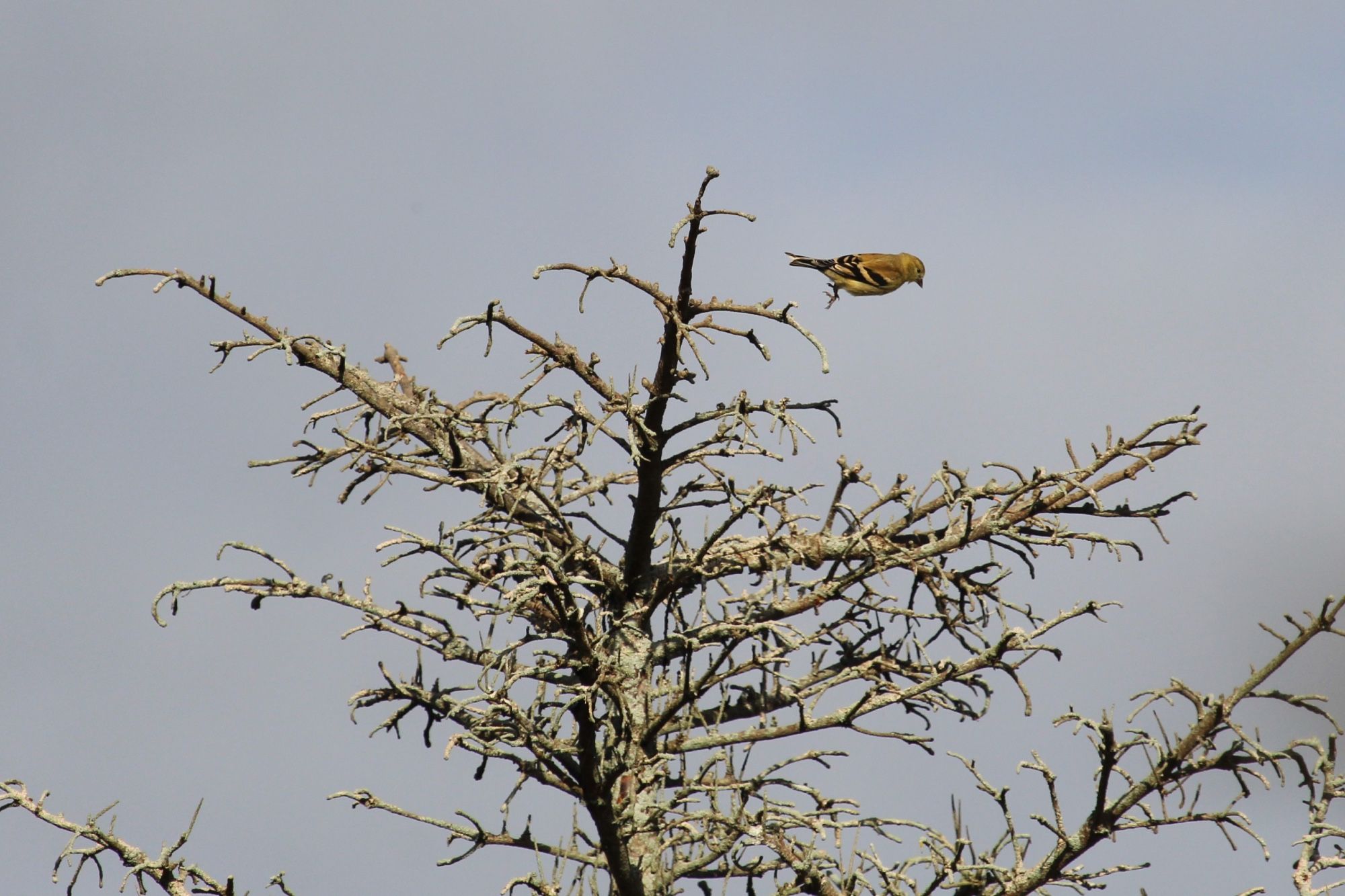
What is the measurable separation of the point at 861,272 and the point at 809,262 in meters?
0.47

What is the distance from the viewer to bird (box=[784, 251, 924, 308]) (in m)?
10.8

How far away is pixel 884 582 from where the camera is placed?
8.45 m

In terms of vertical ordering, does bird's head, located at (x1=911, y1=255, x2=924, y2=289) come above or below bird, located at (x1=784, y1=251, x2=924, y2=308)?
above

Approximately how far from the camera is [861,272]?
11.0 meters

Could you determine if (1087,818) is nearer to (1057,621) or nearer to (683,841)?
(1057,621)

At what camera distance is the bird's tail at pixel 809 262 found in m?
10.7

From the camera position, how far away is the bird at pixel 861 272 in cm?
1079

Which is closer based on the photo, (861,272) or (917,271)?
(861,272)

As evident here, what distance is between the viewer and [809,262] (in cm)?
1074

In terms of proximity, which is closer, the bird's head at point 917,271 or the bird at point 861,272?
the bird at point 861,272

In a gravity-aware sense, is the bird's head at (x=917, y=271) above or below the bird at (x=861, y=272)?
above

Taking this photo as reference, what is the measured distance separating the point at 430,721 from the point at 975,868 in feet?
9.08

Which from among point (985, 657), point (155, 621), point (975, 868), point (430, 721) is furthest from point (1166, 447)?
point (155, 621)

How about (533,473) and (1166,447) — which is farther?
(1166,447)
